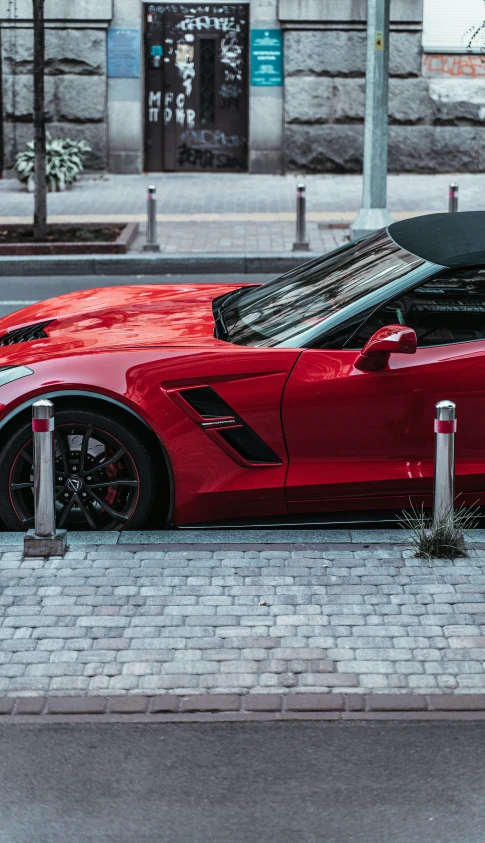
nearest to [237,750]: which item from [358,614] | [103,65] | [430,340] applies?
[358,614]

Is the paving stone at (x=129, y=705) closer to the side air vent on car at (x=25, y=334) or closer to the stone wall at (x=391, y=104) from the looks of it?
the side air vent on car at (x=25, y=334)

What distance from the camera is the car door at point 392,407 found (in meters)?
5.54

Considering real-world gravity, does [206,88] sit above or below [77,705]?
above

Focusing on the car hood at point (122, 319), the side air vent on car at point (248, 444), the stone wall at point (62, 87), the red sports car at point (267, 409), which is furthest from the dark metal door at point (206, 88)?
the side air vent on car at point (248, 444)

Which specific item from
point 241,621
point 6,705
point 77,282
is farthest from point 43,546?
point 77,282

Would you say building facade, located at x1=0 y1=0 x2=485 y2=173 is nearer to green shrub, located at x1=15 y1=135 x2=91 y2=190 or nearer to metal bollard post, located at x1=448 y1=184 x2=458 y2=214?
green shrub, located at x1=15 y1=135 x2=91 y2=190

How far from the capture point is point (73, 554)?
5.52m

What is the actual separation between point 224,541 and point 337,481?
22.6 inches

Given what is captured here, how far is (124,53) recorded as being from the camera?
2106cm

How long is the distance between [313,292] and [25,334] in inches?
57.5

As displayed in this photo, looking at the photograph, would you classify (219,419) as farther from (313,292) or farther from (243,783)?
(243,783)

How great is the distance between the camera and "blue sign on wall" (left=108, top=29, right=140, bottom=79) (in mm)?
20984

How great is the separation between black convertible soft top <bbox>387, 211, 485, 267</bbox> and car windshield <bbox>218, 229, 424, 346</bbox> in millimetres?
67

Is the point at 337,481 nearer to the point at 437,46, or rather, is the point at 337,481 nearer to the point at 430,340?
the point at 430,340
